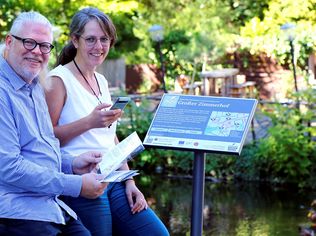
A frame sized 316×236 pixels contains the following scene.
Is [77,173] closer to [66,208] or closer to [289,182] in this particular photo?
[66,208]

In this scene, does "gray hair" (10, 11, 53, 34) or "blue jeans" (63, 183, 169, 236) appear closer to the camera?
"gray hair" (10, 11, 53, 34)

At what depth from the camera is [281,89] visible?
20797mm

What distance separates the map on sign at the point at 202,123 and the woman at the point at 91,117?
0.97ft

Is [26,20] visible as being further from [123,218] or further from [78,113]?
[123,218]

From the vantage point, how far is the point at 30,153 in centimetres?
332

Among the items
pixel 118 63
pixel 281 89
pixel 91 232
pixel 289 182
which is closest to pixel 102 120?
pixel 91 232

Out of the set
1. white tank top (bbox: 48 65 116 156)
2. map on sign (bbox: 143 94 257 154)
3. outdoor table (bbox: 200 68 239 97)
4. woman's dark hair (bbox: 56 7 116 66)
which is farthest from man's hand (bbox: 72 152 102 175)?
outdoor table (bbox: 200 68 239 97)

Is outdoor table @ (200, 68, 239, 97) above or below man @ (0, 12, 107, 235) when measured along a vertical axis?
below

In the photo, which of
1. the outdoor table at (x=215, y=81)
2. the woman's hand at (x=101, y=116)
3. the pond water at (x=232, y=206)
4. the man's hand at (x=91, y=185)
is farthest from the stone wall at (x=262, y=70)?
the man's hand at (x=91, y=185)

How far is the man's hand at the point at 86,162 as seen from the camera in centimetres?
370

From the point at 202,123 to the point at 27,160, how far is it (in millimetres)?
1155

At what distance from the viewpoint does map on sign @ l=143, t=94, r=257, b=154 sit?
13.1ft

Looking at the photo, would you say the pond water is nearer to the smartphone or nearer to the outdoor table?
the smartphone

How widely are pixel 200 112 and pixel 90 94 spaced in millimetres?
622
